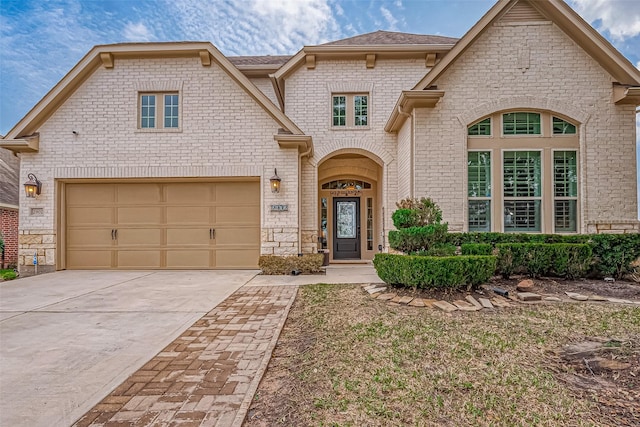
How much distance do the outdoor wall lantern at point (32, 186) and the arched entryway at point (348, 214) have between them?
7887mm

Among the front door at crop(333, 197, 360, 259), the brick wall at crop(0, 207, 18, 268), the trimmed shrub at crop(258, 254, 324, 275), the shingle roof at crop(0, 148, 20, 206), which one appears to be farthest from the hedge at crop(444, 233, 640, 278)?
the shingle roof at crop(0, 148, 20, 206)

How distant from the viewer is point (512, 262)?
6543 millimetres

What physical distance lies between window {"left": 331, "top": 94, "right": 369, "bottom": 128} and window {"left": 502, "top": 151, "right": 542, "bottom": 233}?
4.10m

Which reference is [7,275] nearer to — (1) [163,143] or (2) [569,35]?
(1) [163,143]

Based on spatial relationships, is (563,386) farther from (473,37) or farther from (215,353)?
(473,37)

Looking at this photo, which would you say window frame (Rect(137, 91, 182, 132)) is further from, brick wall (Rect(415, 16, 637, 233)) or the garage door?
brick wall (Rect(415, 16, 637, 233))

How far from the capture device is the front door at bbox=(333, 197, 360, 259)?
11.9 meters

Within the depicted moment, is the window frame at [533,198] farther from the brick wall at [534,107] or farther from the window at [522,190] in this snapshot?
the brick wall at [534,107]

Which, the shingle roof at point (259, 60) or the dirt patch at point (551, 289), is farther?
the shingle roof at point (259, 60)

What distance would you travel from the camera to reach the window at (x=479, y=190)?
7.96 meters

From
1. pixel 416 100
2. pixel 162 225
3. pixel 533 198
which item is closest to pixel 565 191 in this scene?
pixel 533 198

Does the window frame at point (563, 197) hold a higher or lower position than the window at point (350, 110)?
lower

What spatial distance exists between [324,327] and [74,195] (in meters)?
8.58

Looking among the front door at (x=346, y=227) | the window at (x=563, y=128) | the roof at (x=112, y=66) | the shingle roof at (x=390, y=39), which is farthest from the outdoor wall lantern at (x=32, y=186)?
the window at (x=563, y=128)
